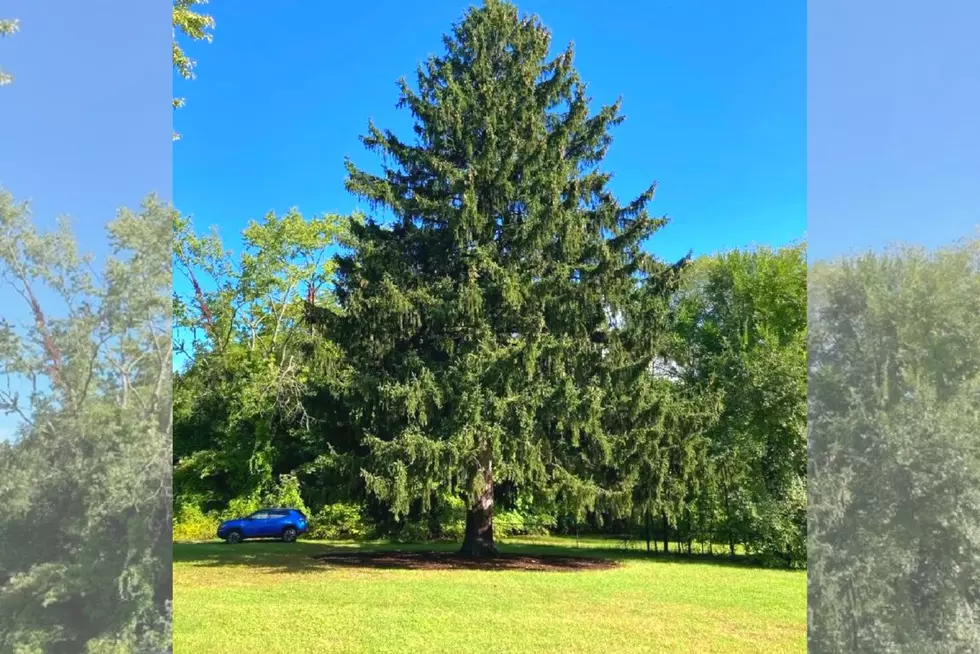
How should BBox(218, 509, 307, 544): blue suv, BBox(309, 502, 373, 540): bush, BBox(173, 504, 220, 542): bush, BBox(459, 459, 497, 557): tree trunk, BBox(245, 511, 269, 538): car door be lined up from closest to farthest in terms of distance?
BBox(459, 459, 497, 557): tree trunk
BBox(218, 509, 307, 544): blue suv
BBox(245, 511, 269, 538): car door
BBox(173, 504, 220, 542): bush
BBox(309, 502, 373, 540): bush

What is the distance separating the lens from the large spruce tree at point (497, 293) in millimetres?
11133

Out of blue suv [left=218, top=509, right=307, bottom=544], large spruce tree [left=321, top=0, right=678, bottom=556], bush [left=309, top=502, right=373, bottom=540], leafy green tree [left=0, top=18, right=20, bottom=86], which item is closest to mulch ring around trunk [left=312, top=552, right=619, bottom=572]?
large spruce tree [left=321, top=0, right=678, bottom=556]

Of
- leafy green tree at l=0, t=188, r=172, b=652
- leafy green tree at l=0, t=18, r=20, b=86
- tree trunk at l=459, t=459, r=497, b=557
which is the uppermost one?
leafy green tree at l=0, t=18, r=20, b=86

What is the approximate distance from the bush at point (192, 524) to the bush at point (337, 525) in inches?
116

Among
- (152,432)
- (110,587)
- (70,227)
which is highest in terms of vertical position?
(70,227)

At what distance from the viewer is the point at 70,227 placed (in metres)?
2.90

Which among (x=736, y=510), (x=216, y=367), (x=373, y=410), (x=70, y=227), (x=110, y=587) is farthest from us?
(x=216, y=367)

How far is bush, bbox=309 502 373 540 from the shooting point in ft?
67.7

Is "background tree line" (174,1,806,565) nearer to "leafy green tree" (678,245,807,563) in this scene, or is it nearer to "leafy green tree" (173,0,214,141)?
"leafy green tree" (678,245,807,563)

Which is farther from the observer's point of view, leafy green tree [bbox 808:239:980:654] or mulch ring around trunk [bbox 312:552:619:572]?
mulch ring around trunk [bbox 312:552:619:572]

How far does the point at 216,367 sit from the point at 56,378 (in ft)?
71.5

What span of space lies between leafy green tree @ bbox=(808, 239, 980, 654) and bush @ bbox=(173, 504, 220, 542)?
20097 millimetres

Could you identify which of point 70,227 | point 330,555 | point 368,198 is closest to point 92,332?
point 70,227

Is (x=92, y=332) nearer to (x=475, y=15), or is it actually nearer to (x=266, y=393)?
(x=475, y=15)
